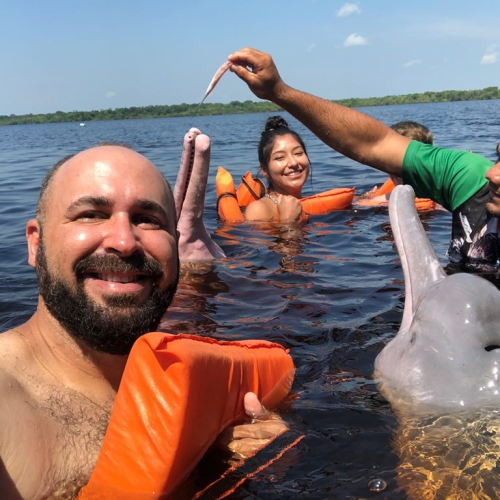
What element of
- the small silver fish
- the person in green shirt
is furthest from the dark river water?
the small silver fish

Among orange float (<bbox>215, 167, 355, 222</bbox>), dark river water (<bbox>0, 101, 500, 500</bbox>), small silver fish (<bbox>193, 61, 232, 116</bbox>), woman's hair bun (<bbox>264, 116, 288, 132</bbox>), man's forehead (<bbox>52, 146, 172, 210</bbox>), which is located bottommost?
dark river water (<bbox>0, 101, 500, 500</bbox>)

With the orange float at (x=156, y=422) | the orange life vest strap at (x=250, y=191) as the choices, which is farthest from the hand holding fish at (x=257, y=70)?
the orange life vest strap at (x=250, y=191)

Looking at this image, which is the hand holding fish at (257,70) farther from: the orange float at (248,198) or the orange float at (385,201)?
the orange float at (385,201)

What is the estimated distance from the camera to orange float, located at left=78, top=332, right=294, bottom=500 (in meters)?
2.59

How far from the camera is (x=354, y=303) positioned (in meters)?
5.73

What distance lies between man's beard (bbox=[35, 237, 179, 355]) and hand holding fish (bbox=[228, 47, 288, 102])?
6.99 ft

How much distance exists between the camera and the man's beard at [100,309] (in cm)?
283

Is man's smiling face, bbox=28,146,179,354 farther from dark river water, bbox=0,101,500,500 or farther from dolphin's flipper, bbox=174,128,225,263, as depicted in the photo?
dolphin's flipper, bbox=174,128,225,263

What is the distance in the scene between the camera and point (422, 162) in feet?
16.8

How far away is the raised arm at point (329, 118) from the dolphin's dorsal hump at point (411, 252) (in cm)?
102

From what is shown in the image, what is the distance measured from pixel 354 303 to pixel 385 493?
9.75 ft

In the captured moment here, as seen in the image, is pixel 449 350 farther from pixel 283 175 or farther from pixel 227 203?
pixel 227 203

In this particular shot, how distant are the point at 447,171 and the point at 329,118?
1.03m

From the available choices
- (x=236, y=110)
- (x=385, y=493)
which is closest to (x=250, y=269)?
(x=385, y=493)
